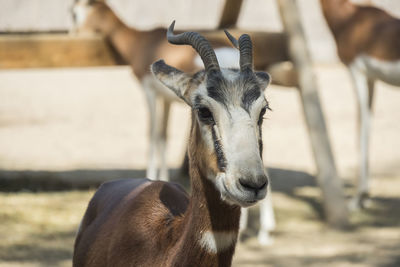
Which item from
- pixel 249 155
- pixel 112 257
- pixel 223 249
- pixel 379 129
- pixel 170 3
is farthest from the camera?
pixel 170 3

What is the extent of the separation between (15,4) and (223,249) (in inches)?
240

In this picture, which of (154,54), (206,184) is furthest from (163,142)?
(206,184)

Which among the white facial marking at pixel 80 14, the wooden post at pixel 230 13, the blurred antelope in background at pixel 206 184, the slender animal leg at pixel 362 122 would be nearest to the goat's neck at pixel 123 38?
the white facial marking at pixel 80 14

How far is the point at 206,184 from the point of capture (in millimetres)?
2518

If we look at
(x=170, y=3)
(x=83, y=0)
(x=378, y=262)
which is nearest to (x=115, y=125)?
(x=170, y=3)

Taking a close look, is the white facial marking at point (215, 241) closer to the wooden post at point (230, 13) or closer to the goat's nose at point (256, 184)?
the goat's nose at point (256, 184)

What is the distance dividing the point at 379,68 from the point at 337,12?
81 centimetres

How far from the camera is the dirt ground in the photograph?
5.52 metres

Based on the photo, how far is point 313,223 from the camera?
6.27 m

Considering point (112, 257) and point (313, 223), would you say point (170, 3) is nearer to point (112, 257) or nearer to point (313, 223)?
point (313, 223)

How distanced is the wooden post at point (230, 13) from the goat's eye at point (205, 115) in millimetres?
4525

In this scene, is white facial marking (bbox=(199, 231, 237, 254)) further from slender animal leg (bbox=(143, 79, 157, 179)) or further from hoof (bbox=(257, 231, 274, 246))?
slender animal leg (bbox=(143, 79, 157, 179))

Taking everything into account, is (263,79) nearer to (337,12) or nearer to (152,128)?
(152,128)

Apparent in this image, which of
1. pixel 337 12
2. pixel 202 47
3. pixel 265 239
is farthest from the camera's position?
pixel 337 12
